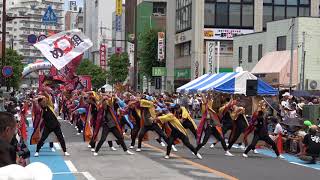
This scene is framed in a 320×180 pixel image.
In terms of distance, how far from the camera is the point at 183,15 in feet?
190

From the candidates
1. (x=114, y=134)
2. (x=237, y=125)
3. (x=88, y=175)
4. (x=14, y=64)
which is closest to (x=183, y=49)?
(x=14, y=64)

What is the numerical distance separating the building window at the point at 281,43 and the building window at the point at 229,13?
1285 cm

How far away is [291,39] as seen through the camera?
38000mm

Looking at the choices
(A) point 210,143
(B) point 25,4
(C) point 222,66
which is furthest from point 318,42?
(B) point 25,4

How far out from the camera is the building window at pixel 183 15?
181 feet

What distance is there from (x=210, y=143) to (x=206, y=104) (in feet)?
11.6

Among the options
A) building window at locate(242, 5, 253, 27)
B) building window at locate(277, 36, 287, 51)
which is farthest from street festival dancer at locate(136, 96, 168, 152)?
building window at locate(242, 5, 253, 27)

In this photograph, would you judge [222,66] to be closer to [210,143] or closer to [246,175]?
[210,143]

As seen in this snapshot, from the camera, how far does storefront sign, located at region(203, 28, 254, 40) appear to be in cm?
5269

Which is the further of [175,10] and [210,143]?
[175,10]

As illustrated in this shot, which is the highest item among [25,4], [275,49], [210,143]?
[25,4]

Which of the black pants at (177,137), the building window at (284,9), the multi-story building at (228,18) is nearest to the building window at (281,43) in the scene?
the multi-story building at (228,18)

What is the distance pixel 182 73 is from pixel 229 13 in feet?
28.0

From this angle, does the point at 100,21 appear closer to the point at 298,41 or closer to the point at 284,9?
the point at 284,9
